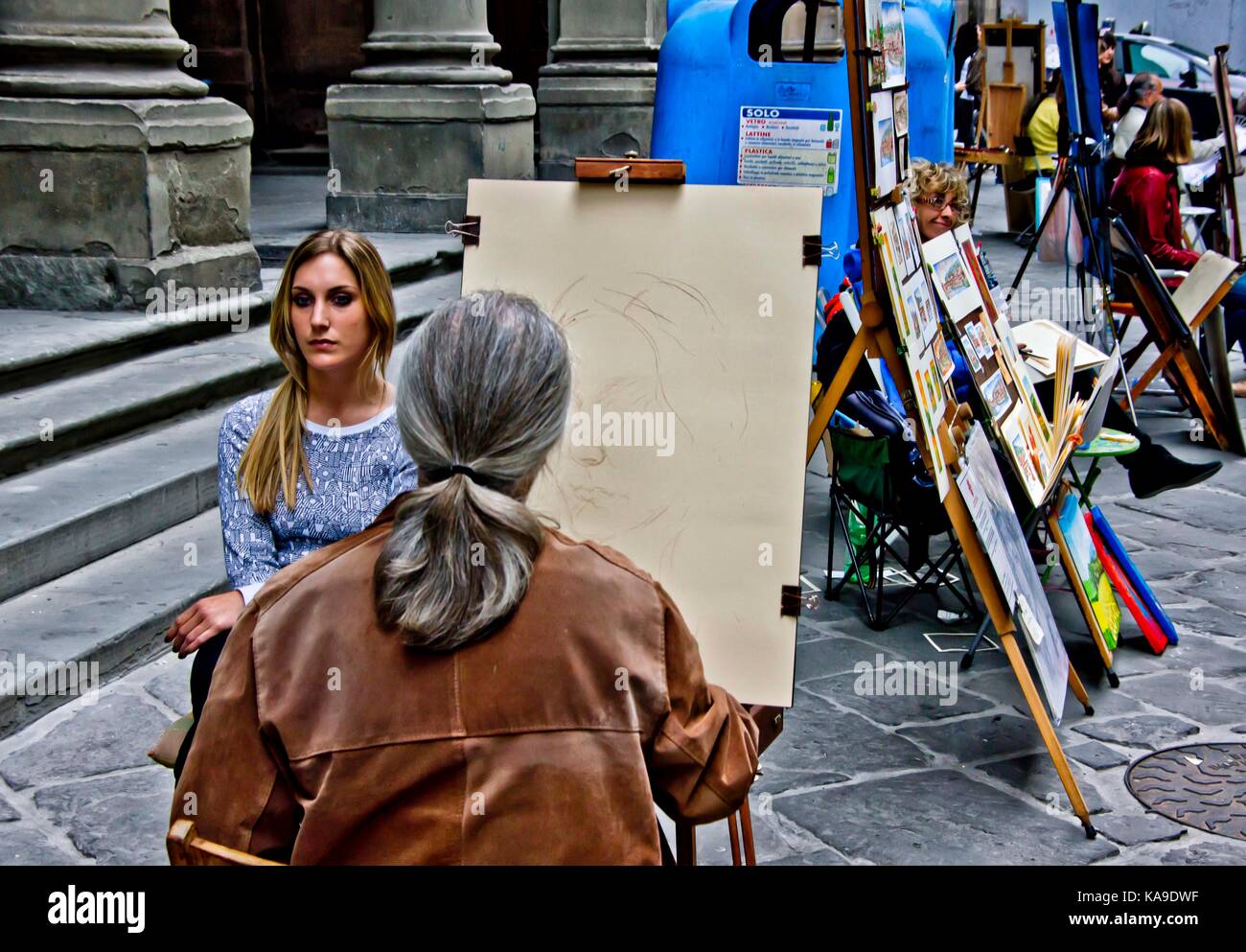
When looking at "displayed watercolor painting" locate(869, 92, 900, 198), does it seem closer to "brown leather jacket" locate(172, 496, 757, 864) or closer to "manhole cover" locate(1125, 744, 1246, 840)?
"manhole cover" locate(1125, 744, 1246, 840)

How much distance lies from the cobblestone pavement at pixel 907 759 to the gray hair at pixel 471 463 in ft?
6.31

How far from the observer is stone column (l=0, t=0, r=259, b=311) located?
5727 mm

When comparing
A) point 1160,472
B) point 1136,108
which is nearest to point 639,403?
point 1160,472

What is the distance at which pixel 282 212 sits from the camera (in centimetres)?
1014

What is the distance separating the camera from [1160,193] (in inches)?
306

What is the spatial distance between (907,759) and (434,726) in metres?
2.49

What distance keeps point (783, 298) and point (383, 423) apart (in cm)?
83

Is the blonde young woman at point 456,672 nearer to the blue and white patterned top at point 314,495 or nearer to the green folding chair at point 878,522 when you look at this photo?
the blue and white patterned top at point 314,495

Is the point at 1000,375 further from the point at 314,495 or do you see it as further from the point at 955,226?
the point at 314,495

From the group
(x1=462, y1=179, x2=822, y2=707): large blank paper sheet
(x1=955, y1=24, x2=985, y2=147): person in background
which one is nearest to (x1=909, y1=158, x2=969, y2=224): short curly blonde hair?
(x1=462, y1=179, x2=822, y2=707): large blank paper sheet

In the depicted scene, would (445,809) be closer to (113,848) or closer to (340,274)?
(340,274)

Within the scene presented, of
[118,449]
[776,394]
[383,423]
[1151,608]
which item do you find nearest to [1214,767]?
[1151,608]

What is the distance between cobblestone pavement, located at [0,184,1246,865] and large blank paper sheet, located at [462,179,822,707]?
87 centimetres

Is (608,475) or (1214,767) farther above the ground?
(608,475)
